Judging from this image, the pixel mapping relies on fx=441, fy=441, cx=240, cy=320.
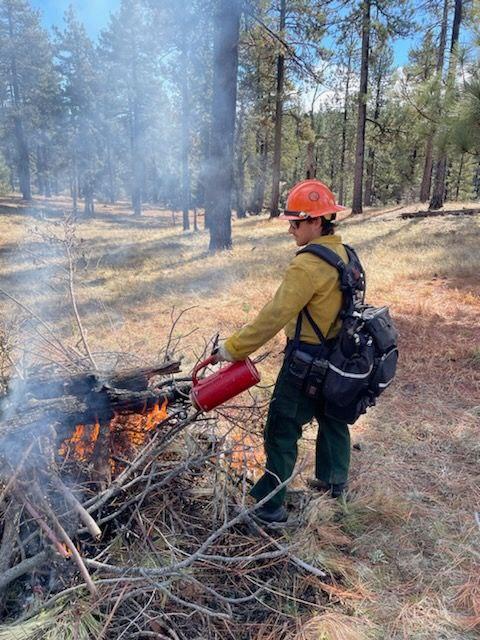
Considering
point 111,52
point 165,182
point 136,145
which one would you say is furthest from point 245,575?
point 165,182

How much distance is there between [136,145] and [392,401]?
26316mm

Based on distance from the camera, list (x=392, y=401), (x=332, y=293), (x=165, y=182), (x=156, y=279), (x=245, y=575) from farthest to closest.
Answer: (x=165, y=182)
(x=156, y=279)
(x=392, y=401)
(x=332, y=293)
(x=245, y=575)

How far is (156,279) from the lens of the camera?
306 inches

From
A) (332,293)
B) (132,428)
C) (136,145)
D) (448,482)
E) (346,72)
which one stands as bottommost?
(448,482)

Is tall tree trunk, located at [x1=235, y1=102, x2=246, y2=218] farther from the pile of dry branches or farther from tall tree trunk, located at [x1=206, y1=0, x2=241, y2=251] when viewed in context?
the pile of dry branches

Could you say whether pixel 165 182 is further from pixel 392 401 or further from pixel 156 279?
pixel 392 401

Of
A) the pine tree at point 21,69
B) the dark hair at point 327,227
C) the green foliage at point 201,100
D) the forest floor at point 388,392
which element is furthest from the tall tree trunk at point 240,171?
the dark hair at point 327,227

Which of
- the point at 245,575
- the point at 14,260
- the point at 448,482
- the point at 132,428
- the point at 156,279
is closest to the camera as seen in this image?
the point at 245,575

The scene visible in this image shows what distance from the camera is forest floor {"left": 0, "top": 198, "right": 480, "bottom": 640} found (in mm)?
1943

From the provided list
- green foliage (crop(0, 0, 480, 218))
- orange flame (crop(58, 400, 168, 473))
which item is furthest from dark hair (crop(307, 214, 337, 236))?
green foliage (crop(0, 0, 480, 218))

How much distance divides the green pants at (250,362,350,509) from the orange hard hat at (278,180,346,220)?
0.76m

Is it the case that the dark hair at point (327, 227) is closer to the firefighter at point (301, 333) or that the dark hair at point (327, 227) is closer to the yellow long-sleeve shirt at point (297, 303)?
the firefighter at point (301, 333)

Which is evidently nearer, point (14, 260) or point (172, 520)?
point (172, 520)

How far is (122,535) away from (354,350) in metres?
1.40
